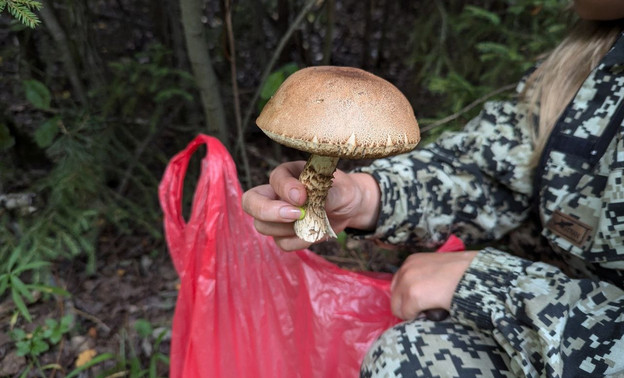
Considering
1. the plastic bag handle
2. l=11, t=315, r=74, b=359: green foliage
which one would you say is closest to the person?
the plastic bag handle

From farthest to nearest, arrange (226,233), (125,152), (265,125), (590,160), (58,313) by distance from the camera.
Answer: (125,152)
(58,313)
(226,233)
(590,160)
(265,125)

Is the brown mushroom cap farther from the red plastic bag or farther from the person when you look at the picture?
the red plastic bag

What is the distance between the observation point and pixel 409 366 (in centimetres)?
101

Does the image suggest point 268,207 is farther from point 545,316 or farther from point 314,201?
point 545,316

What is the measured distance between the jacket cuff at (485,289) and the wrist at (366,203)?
0.34 metres

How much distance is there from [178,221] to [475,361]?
0.96 metres

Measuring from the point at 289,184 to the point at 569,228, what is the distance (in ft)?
2.66

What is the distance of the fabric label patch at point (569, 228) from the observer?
43.1 inches


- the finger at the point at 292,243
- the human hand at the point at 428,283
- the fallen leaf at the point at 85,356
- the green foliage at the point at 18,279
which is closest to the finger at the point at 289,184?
the finger at the point at 292,243

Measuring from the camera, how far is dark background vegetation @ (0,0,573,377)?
5.00ft

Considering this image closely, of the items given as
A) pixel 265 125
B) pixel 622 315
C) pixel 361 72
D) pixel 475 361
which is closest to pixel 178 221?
pixel 265 125

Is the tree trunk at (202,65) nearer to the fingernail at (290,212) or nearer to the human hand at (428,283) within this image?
the fingernail at (290,212)

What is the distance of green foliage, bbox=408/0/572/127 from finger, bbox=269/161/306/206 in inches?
38.8

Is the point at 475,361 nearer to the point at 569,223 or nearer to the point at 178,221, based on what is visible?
the point at 569,223
